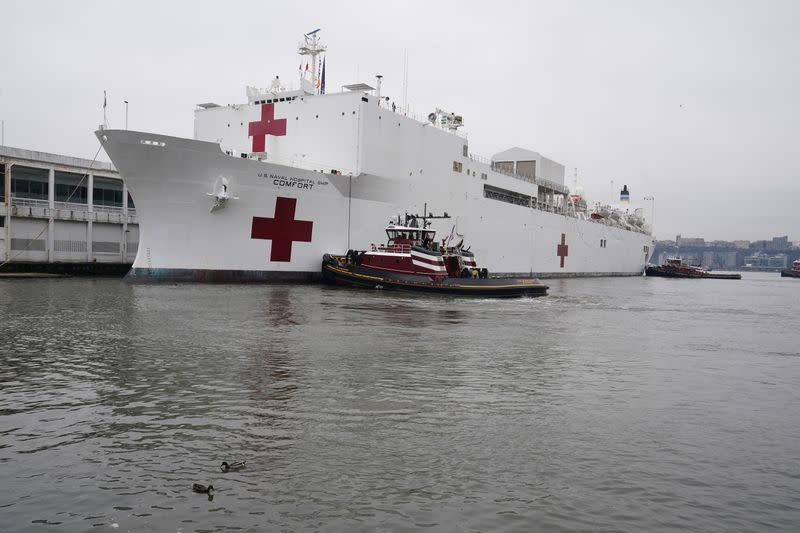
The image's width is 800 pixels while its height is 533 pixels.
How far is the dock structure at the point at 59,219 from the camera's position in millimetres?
23266

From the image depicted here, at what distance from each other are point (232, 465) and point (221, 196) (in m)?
15.7

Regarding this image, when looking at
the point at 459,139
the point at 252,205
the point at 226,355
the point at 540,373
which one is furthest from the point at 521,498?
the point at 459,139

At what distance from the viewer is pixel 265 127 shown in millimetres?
23328

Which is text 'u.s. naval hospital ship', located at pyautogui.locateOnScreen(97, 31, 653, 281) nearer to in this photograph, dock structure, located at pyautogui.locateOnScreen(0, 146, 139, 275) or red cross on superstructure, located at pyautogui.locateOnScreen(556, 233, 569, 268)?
dock structure, located at pyautogui.locateOnScreen(0, 146, 139, 275)

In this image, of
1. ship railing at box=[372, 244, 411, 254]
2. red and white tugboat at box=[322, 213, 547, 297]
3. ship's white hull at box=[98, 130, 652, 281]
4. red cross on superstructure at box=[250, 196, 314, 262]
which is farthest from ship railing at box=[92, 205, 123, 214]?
ship railing at box=[372, 244, 411, 254]

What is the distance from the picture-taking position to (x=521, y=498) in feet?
12.4

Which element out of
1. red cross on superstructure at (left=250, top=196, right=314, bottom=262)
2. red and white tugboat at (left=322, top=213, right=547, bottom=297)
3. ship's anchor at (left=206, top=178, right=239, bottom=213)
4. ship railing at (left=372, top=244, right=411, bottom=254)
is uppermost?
ship's anchor at (left=206, top=178, right=239, bottom=213)

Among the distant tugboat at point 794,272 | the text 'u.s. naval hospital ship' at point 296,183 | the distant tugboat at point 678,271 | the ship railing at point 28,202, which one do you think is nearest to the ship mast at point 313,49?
the text 'u.s. naval hospital ship' at point 296,183

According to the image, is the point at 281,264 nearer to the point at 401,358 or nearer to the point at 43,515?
the point at 401,358

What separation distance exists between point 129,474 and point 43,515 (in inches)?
24.4

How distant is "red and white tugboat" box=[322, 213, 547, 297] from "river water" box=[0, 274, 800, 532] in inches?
353

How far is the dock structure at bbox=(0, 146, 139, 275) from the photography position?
2327cm

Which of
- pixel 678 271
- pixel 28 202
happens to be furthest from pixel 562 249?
pixel 28 202

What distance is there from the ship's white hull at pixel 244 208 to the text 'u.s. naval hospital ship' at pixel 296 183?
0.03 m
